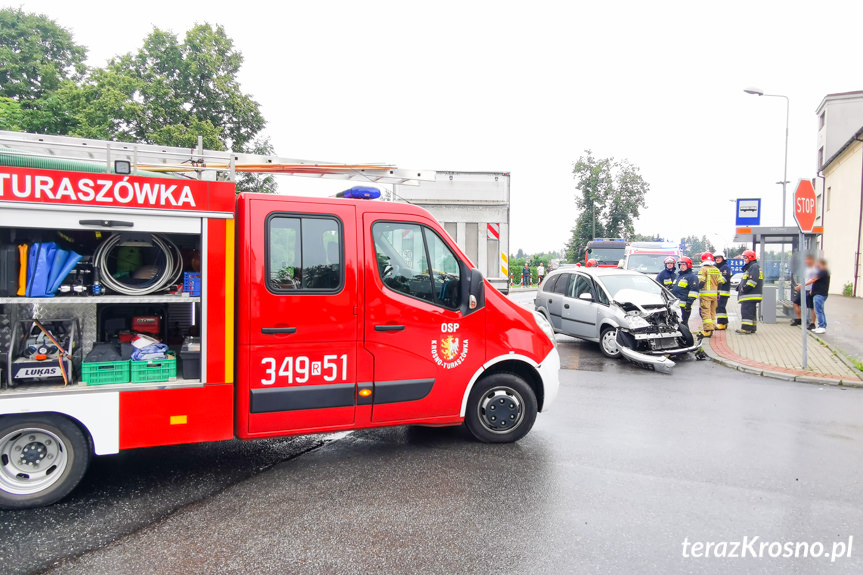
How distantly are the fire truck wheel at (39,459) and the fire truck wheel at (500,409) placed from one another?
3170mm

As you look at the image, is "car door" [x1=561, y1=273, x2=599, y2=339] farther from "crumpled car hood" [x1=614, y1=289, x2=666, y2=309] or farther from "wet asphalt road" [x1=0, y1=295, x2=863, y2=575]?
"wet asphalt road" [x1=0, y1=295, x2=863, y2=575]

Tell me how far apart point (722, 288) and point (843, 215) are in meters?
17.9

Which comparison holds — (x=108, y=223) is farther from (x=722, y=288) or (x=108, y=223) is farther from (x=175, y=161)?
(x=722, y=288)

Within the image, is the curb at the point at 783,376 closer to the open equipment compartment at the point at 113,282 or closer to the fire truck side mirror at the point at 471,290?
the fire truck side mirror at the point at 471,290

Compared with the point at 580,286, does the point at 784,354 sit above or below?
below

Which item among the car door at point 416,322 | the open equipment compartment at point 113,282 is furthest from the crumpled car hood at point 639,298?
the open equipment compartment at point 113,282

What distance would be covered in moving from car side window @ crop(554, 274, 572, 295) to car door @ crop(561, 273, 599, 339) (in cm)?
11

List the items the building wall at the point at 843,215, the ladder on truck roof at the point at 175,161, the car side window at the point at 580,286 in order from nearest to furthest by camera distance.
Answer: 1. the ladder on truck roof at the point at 175,161
2. the car side window at the point at 580,286
3. the building wall at the point at 843,215

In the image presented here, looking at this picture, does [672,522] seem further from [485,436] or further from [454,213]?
[454,213]

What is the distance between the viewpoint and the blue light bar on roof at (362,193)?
5.01 metres

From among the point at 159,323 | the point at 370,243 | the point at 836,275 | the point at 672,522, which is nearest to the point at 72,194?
the point at 159,323

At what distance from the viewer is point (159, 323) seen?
4.71 m

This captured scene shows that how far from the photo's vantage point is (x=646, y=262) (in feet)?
64.3

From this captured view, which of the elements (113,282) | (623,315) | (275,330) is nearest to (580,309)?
(623,315)
